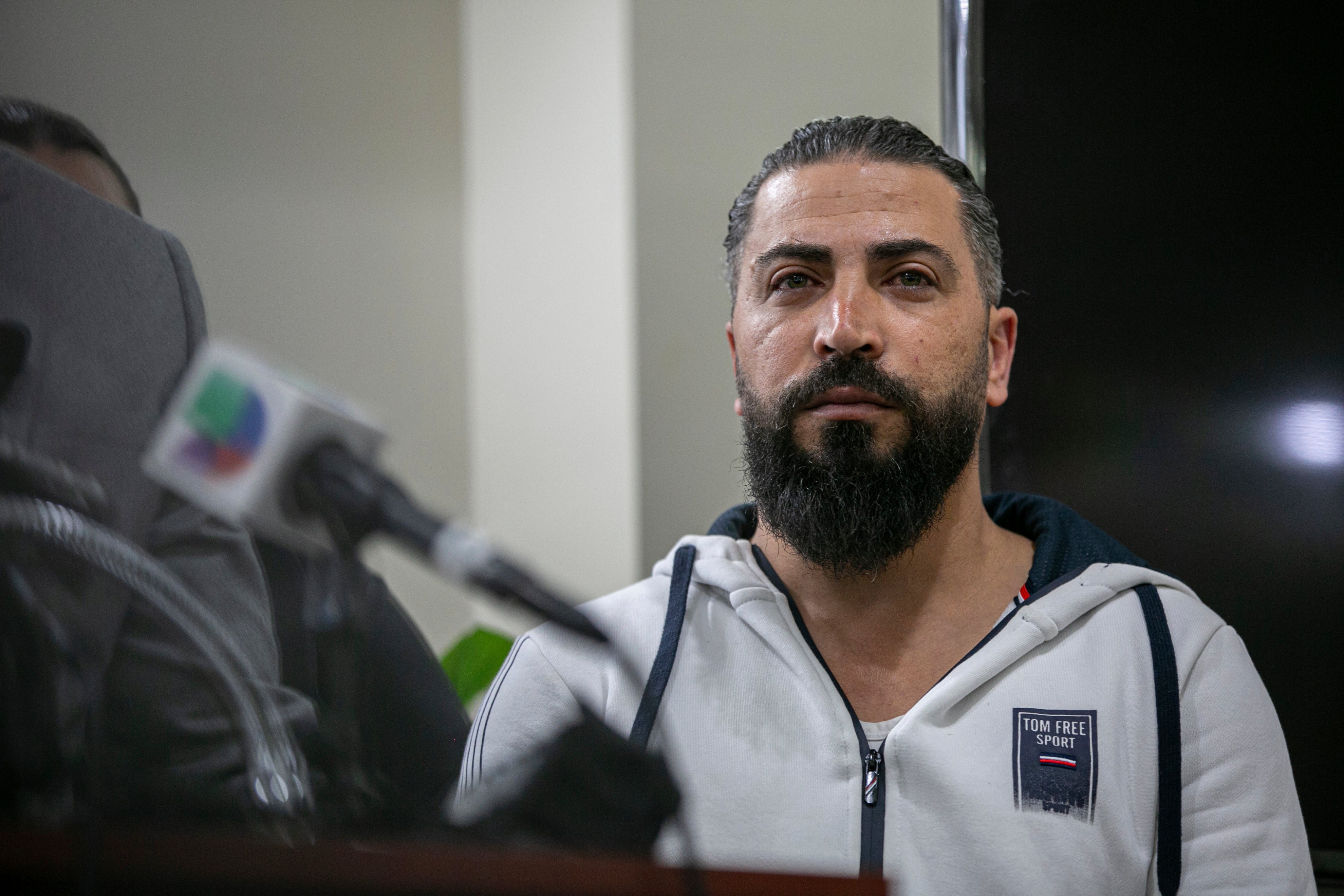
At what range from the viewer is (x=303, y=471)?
323mm

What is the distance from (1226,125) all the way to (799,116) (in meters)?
0.56

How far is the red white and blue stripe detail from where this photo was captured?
2.72 feet

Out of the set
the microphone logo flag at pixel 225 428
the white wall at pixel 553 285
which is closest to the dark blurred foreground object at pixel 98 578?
the microphone logo flag at pixel 225 428

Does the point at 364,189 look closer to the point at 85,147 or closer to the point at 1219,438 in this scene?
the point at 85,147

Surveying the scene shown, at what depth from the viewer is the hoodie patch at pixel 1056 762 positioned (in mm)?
821

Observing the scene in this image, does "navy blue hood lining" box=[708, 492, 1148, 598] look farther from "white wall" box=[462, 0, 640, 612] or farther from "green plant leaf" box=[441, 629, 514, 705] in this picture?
"green plant leaf" box=[441, 629, 514, 705]

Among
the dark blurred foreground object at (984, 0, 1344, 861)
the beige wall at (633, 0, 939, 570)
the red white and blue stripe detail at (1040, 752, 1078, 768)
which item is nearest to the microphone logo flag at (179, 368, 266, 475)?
the red white and blue stripe detail at (1040, 752, 1078, 768)

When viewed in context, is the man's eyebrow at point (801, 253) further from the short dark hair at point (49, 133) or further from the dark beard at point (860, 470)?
the short dark hair at point (49, 133)

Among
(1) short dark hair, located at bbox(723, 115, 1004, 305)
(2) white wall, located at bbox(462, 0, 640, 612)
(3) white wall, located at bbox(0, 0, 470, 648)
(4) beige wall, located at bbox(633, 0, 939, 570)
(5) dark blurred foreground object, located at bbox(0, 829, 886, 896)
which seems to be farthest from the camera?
(4) beige wall, located at bbox(633, 0, 939, 570)

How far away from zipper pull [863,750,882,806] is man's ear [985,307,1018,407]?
416 mm

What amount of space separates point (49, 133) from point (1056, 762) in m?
0.85

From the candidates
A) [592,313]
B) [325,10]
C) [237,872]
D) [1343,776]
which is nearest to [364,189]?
[325,10]

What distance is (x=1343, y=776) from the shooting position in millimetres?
1169

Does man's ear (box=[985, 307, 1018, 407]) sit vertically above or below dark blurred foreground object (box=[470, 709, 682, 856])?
above
